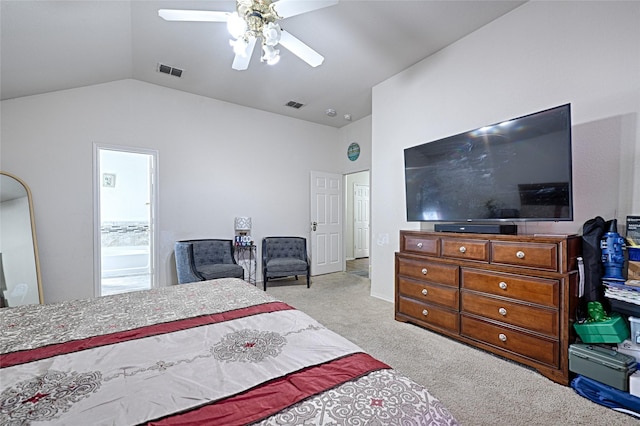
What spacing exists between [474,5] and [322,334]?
10.3 ft

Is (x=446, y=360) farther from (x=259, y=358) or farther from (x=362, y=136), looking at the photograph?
(x=362, y=136)

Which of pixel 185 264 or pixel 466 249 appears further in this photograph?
pixel 185 264

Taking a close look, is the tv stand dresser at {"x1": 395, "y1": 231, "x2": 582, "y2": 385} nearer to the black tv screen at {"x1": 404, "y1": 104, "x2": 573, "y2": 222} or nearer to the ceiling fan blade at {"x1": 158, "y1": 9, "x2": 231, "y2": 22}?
the black tv screen at {"x1": 404, "y1": 104, "x2": 573, "y2": 222}

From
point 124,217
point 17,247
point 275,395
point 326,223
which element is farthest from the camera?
point 124,217

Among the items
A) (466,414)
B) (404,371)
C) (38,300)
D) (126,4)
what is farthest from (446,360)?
(38,300)

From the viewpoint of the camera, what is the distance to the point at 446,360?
237 centimetres

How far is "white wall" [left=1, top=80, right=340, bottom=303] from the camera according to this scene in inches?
139

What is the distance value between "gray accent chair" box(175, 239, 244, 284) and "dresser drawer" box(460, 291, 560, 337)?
296cm

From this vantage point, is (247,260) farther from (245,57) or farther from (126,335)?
(126,335)

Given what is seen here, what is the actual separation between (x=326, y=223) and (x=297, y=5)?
4.39 m

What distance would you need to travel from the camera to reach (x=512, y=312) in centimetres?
228

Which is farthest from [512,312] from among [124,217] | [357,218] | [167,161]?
[124,217]

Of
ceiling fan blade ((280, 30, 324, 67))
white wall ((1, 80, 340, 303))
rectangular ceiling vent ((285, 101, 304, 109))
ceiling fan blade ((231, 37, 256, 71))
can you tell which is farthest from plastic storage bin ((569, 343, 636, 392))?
rectangular ceiling vent ((285, 101, 304, 109))

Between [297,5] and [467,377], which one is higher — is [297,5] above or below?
above
